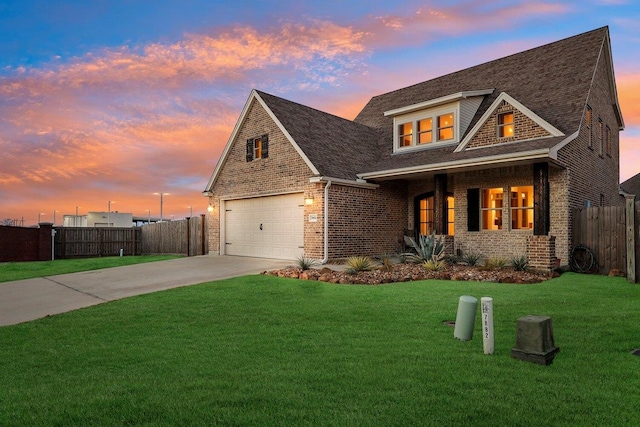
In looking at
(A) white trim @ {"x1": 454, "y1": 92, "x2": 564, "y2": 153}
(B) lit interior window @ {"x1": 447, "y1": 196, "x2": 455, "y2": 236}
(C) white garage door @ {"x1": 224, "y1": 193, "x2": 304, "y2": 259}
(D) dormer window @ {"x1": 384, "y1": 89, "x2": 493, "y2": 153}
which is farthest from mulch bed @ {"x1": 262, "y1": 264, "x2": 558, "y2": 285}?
(D) dormer window @ {"x1": 384, "y1": 89, "x2": 493, "y2": 153}

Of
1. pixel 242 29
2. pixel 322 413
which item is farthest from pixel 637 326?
pixel 242 29

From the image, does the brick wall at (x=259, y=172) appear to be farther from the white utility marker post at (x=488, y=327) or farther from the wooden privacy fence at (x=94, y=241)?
the white utility marker post at (x=488, y=327)

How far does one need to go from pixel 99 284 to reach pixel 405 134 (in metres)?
12.7

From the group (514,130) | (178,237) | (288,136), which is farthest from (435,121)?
(178,237)

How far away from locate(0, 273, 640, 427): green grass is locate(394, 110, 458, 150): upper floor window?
9823mm

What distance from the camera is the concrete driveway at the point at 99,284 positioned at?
8164 mm

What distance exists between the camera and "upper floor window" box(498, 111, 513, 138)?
13859 mm

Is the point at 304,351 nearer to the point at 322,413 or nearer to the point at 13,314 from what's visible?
the point at 322,413

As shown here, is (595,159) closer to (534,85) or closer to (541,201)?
(534,85)

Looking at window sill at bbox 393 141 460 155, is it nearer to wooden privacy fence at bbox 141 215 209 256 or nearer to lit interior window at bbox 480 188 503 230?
lit interior window at bbox 480 188 503 230

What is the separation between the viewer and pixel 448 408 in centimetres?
316

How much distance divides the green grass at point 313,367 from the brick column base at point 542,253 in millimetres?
4477

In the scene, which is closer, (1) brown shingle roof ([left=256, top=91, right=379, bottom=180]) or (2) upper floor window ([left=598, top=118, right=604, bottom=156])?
(1) brown shingle roof ([left=256, top=91, right=379, bottom=180])

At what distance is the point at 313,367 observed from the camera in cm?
410
